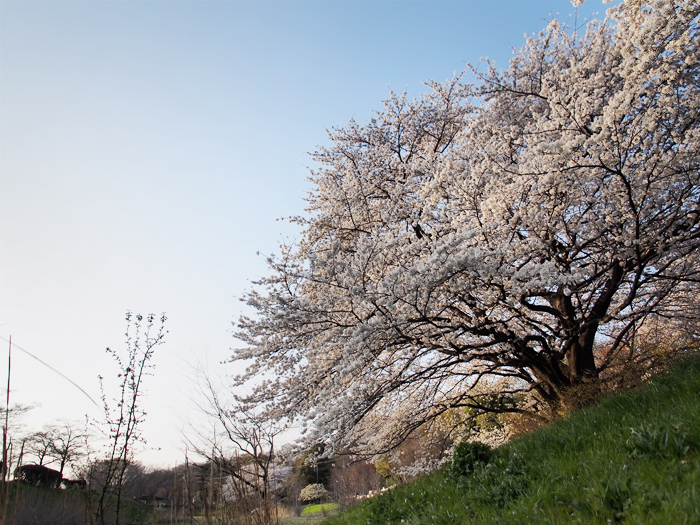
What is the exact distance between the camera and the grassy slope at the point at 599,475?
2.21 metres

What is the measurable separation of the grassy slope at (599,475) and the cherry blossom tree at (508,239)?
1682 mm

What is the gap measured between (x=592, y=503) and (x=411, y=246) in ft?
13.4

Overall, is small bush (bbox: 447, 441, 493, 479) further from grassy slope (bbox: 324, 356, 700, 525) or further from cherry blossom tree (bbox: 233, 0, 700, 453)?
cherry blossom tree (bbox: 233, 0, 700, 453)

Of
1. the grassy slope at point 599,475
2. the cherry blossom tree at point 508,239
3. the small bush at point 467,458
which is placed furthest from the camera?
the cherry blossom tree at point 508,239

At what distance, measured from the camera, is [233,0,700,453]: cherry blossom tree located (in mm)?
5258

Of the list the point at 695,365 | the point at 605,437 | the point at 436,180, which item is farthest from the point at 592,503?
the point at 436,180

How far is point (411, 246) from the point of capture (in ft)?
19.8

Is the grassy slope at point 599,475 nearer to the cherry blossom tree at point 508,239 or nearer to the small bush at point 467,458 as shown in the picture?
the small bush at point 467,458

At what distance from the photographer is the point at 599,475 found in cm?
262

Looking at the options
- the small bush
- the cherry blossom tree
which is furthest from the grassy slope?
the cherry blossom tree

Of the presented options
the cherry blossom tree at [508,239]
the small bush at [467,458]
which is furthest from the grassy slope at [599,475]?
the cherry blossom tree at [508,239]

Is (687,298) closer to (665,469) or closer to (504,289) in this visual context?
(504,289)

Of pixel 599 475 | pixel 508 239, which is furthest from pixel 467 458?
pixel 508 239

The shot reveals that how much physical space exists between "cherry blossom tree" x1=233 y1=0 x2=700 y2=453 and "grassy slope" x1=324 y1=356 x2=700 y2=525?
5.52ft
